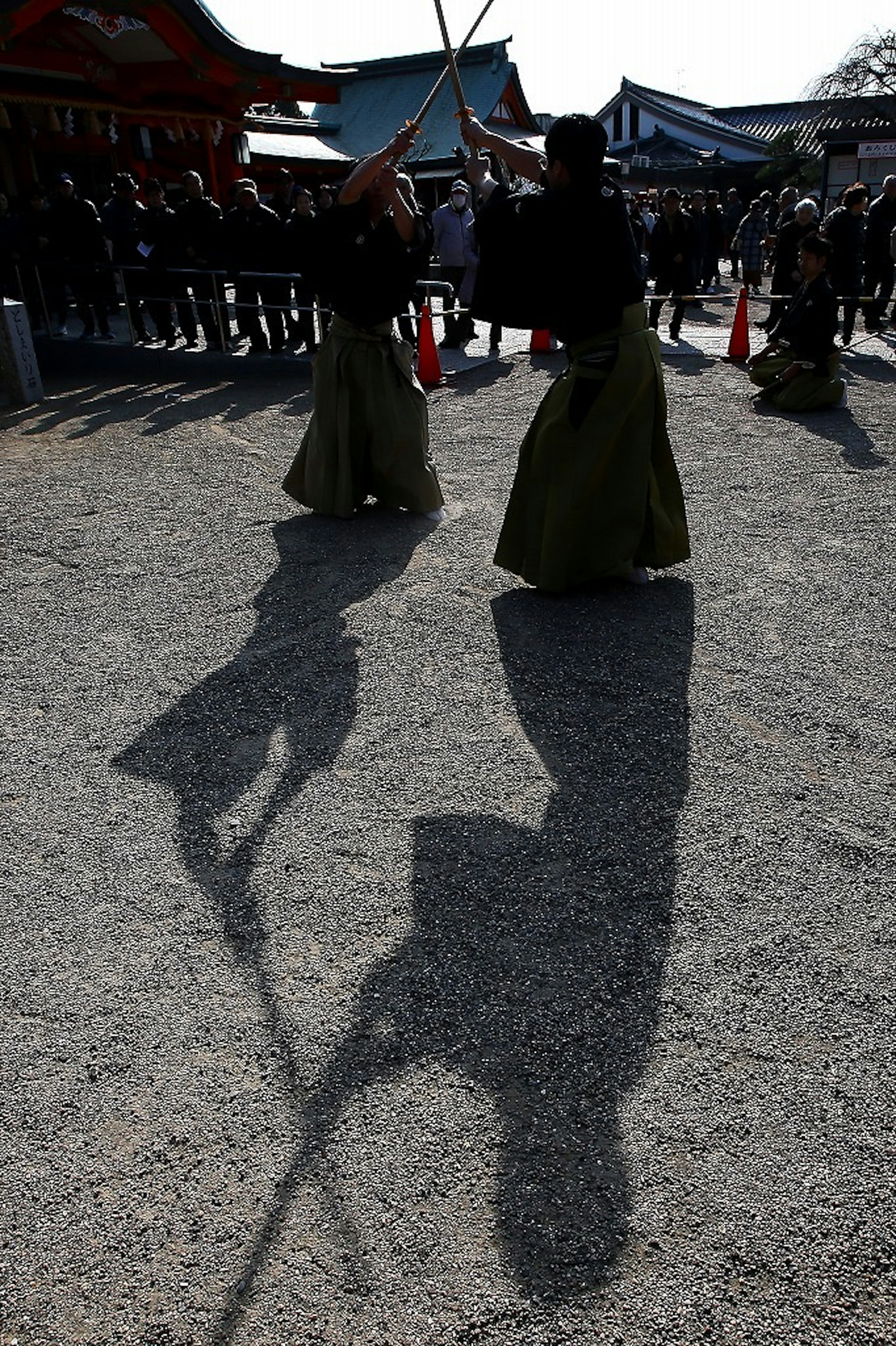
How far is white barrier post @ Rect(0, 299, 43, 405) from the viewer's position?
900cm

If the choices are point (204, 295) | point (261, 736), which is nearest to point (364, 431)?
point (261, 736)

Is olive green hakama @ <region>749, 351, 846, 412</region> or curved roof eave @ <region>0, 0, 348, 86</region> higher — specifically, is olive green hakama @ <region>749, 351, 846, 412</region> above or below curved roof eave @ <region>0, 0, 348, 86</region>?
below

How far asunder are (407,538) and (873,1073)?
3.75 meters

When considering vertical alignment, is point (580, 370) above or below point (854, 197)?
below

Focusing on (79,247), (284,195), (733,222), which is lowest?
(733,222)

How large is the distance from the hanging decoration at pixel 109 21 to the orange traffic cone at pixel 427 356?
279 inches

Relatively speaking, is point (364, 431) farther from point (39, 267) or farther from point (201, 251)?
point (39, 267)

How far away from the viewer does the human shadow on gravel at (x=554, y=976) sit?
182 centimetres

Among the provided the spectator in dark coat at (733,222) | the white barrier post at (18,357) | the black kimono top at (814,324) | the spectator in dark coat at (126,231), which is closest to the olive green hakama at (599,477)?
the black kimono top at (814,324)

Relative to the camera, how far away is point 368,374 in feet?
17.4

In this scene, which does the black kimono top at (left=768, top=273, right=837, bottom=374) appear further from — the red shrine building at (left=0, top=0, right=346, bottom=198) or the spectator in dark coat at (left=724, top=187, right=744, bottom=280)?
the spectator in dark coat at (left=724, top=187, right=744, bottom=280)

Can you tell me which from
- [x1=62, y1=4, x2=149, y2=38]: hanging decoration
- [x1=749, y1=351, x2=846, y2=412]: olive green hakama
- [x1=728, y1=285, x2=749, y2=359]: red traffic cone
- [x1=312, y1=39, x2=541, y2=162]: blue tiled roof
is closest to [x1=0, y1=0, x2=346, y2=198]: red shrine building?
[x1=62, y1=4, x2=149, y2=38]: hanging decoration

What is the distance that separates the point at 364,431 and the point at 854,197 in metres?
7.00

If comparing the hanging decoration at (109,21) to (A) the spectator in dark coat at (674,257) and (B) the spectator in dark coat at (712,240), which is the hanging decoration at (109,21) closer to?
(A) the spectator in dark coat at (674,257)
